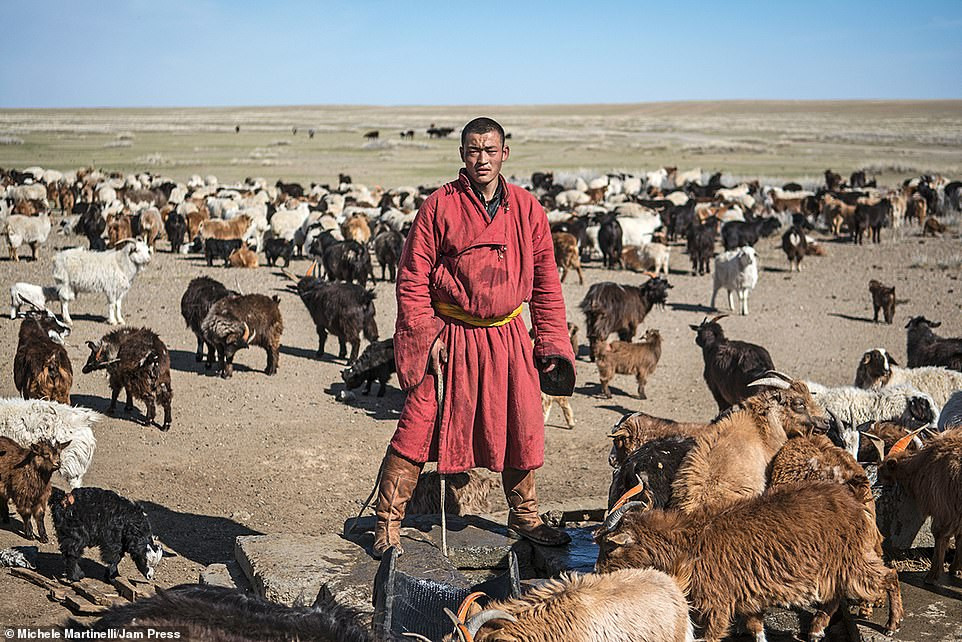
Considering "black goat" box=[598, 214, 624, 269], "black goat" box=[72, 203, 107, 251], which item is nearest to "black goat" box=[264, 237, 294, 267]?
"black goat" box=[72, 203, 107, 251]

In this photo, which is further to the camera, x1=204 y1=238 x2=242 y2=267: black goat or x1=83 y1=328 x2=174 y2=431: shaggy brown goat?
x1=204 y1=238 x2=242 y2=267: black goat

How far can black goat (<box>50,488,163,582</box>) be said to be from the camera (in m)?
5.63

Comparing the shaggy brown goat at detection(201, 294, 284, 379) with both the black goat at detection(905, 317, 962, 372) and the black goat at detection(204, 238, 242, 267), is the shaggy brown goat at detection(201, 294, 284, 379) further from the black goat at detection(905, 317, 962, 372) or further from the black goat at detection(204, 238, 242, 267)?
the black goat at detection(204, 238, 242, 267)

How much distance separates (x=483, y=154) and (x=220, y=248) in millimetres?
16171

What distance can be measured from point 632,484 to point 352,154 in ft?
183

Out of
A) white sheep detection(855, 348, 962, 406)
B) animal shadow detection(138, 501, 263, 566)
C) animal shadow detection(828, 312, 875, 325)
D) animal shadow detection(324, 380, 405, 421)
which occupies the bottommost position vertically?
animal shadow detection(324, 380, 405, 421)

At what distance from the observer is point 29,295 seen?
13766 millimetres

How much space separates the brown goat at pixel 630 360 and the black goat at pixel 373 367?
248cm

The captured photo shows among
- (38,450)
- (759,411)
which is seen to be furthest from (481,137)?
(38,450)

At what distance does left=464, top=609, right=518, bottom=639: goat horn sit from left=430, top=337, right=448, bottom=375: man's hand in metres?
1.71

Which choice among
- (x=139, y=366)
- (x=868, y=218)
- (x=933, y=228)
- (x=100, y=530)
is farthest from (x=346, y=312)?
(x=933, y=228)

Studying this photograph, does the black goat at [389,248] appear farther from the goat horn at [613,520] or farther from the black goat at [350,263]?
the goat horn at [613,520]

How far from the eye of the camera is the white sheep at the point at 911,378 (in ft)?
27.8

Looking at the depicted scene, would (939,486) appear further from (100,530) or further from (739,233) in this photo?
(739,233)
